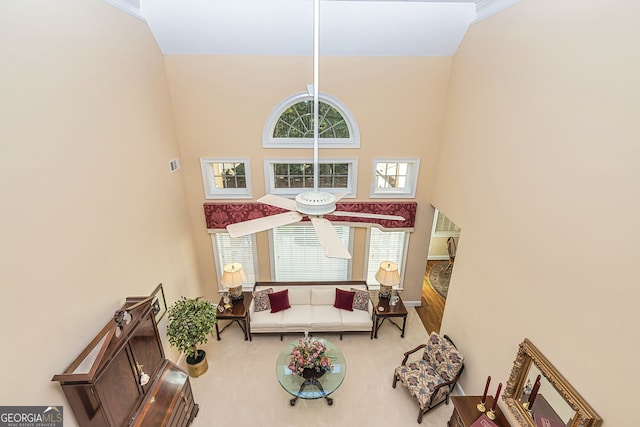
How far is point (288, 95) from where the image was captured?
497cm

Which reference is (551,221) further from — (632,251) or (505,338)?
(505,338)

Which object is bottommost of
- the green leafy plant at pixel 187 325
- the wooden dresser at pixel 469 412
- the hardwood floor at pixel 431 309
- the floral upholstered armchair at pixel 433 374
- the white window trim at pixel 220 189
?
the hardwood floor at pixel 431 309

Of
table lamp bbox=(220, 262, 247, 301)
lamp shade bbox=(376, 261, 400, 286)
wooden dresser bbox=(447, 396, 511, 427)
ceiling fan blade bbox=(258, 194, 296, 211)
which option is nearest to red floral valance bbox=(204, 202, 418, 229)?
table lamp bbox=(220, 262, 247, 301)

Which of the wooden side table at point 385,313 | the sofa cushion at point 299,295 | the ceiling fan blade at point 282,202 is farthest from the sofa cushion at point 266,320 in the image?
the ceiling fan blade at point 282,202

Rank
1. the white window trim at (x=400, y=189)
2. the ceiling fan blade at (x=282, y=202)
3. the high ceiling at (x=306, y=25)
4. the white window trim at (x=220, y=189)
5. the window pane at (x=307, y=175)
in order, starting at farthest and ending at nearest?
the window pane at (x=307, y=175) < the white window trim at (x=400, y=189) < the white window trim at (x=220, y=189) < the high ceiling at (x=306, y=25) < the ceiling fan blade at (x=282, y=202)

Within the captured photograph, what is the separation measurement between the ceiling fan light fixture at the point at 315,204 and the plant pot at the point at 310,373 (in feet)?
9.97

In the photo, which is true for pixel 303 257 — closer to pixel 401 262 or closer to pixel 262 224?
pixel 401 262

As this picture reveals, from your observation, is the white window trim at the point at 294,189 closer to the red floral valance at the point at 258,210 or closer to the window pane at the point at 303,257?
the red floral valance at the point at 258,210

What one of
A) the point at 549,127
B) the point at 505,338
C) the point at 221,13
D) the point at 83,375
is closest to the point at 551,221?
the point at 549,127

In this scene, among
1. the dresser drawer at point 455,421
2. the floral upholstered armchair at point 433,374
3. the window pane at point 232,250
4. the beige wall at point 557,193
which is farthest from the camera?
the window pane at point 232,250

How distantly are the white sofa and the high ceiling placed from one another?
4412 mm

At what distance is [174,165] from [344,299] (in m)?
4.06

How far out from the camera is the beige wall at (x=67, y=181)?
220 centimetres

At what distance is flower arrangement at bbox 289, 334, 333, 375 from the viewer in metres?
4.40
